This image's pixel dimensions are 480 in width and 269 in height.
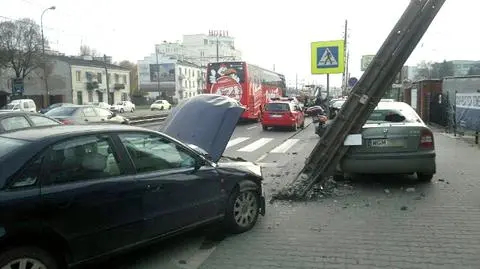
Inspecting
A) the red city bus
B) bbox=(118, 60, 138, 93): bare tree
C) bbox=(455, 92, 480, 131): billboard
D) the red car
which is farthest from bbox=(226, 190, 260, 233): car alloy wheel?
bbox=(118, 60, 138, 93): bare tree

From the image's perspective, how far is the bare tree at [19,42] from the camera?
49.6m

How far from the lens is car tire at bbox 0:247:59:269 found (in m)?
3.64

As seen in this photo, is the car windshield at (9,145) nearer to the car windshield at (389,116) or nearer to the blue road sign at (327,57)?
the car windshield at (389,116)

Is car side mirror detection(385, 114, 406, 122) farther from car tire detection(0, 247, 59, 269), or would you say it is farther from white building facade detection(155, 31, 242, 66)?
white building facade detection(155, 31, 242, 66)

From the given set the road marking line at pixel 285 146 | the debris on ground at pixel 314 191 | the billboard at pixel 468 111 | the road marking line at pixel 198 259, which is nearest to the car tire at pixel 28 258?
the road marking line at pixel 198 259

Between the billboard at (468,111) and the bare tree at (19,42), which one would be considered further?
the bare tree at (19,42)

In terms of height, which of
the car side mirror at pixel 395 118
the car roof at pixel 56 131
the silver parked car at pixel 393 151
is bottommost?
the silver parked car at pixel 393 151

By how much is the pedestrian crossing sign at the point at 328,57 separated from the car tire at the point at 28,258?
1429 cm

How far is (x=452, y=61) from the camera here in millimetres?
70312

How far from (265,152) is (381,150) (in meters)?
6.97

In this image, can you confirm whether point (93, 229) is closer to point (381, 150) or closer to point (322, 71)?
point (381, 150)

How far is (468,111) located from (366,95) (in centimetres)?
1165

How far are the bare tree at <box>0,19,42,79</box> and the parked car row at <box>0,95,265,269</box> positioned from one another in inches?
1898

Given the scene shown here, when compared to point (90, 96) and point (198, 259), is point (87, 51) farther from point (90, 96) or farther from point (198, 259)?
point (198, 259)
